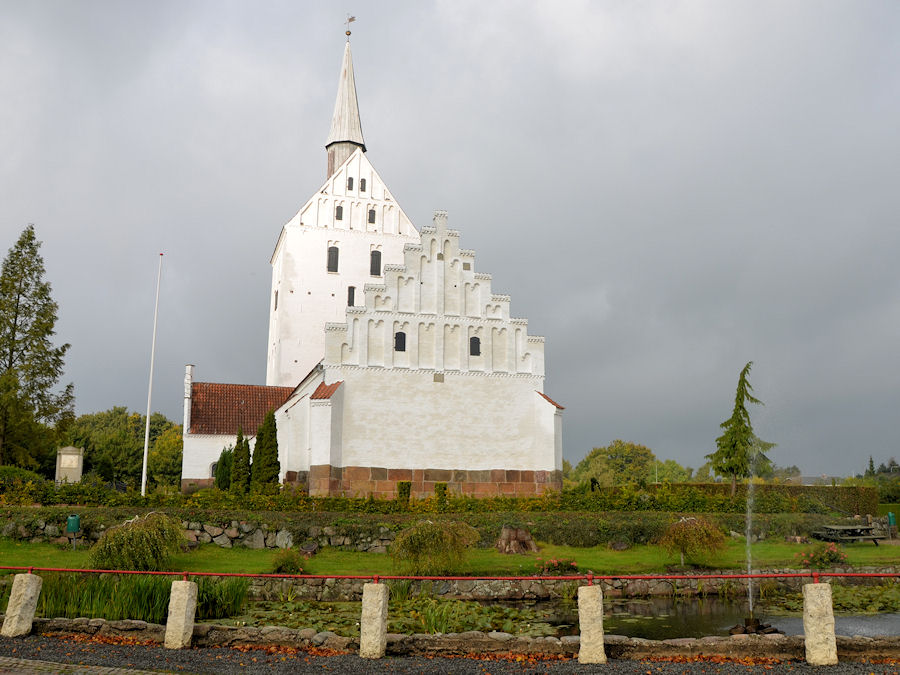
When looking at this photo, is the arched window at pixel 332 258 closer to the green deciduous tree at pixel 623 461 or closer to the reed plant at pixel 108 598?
the reed plant at pixel 108 598

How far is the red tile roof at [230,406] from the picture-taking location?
4397 centimetres

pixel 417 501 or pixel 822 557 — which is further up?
pixel 417 501

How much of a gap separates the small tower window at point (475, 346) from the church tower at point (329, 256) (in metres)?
15.5

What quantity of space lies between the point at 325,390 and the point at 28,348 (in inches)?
580

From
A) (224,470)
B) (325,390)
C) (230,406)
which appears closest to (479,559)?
(325,390)

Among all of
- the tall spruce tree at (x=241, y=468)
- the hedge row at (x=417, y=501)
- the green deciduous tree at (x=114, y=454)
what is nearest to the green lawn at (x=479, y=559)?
the hedge row at (x=417, y=501)

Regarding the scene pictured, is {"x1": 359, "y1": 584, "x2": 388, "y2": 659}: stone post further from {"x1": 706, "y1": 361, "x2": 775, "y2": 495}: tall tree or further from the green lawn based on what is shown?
{"x1": 706, "y1": 361, "x2": 775, "y2": 495}: tall tree

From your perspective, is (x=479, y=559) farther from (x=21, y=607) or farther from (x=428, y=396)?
(x=428, y=396)

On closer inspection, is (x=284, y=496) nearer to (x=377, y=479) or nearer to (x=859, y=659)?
(x=377, y=479)

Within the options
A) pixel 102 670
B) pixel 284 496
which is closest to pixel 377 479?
pixel 284 496

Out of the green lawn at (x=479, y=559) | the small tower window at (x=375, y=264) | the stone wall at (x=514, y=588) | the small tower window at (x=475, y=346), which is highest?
the small tower window at (x=375, y=264)

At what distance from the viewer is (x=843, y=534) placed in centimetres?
2800

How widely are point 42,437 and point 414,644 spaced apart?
1217 inches

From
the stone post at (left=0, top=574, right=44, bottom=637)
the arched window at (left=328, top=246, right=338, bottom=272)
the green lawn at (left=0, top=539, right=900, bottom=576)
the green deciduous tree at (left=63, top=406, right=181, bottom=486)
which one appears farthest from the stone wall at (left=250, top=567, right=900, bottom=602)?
the green deciduous tree at (left=63, top=406, right=181, bottom=486)
